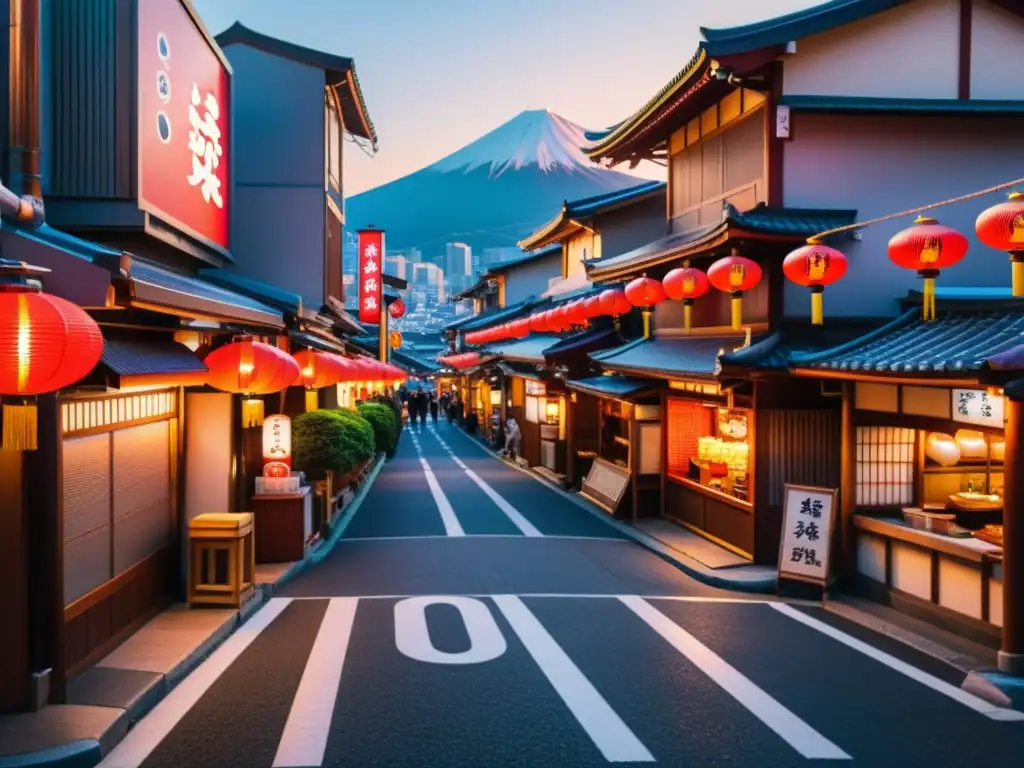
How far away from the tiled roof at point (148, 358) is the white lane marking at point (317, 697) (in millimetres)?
3378

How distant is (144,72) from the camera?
456 inches

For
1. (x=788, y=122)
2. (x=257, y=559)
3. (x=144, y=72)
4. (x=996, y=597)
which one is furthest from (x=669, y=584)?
(x=144, y=72)

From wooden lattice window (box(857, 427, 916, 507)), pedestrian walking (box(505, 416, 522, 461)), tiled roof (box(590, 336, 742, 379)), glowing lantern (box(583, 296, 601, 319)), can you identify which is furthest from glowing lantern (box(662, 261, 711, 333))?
pedestrian walking (box(505, 416, 522, 461))

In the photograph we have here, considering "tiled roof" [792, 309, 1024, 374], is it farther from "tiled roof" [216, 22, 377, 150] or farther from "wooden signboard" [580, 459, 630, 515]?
"tiled roof" [216, 22, 377, 150]

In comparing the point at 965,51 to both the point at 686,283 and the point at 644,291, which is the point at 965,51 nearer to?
the point at 686,283

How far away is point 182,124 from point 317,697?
902 cm

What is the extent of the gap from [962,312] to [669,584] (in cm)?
587

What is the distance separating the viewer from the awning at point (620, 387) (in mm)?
20047

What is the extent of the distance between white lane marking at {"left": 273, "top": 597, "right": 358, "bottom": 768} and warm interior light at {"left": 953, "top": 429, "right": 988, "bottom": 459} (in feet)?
30.7

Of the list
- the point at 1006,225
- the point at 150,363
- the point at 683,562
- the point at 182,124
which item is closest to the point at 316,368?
the point at 182,124

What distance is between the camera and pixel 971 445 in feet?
44.3

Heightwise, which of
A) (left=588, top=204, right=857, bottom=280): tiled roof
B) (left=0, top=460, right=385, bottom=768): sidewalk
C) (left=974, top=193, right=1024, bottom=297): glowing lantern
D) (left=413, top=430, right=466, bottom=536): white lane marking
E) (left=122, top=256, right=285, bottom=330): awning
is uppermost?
(left=588, top=204, right=857, bottom=280): tiled roof

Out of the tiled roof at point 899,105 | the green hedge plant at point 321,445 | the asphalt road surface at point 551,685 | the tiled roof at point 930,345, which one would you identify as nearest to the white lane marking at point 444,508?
the green hedge plant at point 321,445

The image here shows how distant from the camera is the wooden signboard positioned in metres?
20.8
